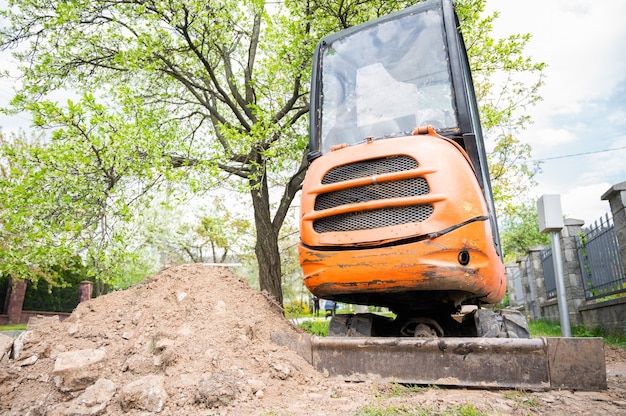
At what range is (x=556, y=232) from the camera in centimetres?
693

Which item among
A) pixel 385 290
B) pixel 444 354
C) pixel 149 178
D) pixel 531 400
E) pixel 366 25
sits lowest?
pixel 531 400

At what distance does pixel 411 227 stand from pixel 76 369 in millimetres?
2953

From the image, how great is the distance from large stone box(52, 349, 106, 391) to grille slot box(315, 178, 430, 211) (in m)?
2.29

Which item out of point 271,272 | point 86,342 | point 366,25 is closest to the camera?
point 86,342

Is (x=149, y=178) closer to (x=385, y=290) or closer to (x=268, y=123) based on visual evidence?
(x=268, y=123)

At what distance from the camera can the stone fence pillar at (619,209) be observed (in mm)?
6855

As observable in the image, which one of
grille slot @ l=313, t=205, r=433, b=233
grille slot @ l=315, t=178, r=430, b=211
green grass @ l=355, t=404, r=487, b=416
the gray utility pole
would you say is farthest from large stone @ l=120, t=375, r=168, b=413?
the gray utility pole

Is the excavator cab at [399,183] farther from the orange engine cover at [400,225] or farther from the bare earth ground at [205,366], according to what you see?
the bare earth ground at [205,366]

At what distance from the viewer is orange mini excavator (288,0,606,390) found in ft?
10.9

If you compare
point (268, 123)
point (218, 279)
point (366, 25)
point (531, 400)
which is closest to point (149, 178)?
point (268, 123)

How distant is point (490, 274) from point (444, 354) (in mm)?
718

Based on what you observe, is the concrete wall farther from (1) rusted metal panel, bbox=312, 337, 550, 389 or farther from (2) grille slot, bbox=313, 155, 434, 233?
(2) grille slot, bbox=313, 155, 434, 233

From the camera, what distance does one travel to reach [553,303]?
37.0 feet

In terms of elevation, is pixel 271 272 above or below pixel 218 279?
above
